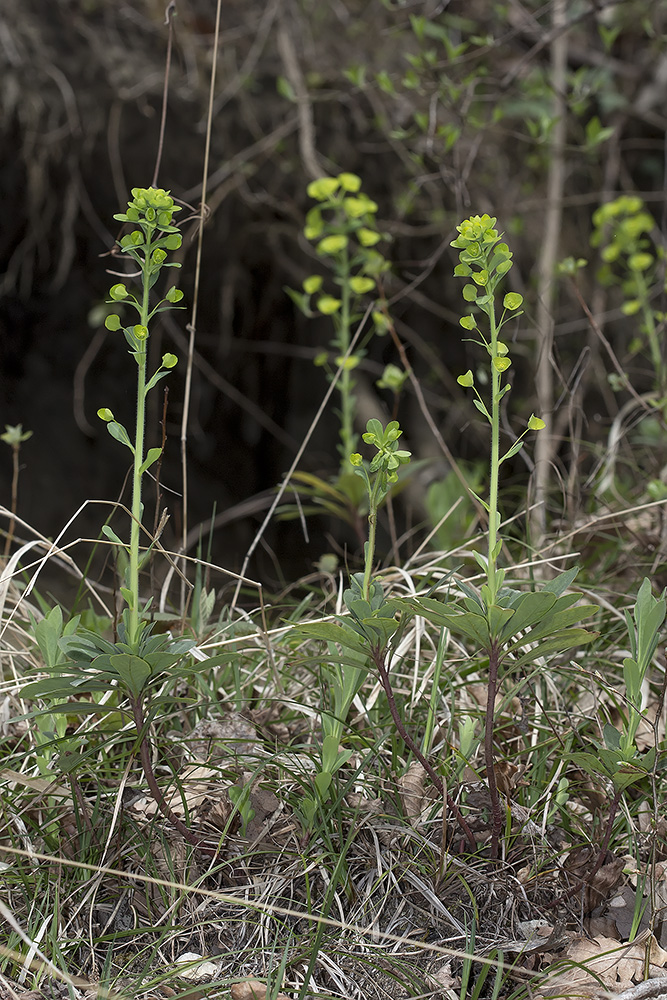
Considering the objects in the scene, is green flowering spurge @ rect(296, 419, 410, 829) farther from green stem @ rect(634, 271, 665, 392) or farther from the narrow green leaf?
green stem @ rect(634, 271, 665, 392)

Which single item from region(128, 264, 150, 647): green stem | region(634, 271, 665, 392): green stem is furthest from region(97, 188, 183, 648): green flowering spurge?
region(634, 271, 665, 392): green stem

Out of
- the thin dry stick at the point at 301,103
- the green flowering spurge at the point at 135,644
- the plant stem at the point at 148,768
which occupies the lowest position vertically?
the plant stem at the point at 148,768

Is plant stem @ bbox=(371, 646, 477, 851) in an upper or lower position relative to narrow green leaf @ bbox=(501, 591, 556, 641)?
lower

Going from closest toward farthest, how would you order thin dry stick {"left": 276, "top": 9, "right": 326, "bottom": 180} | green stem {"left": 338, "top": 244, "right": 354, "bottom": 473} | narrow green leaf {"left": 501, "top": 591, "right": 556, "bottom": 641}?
1. narrow green leaf {"left": 501, "top": 591, "right": 556, "bottom": 641}
2. green stem {"left": 338, "top": 244, "right": 354, "bottom": 473}
3. thin dry stick {"left": 276, "top": 9, "right": 326, "bottom": 180}

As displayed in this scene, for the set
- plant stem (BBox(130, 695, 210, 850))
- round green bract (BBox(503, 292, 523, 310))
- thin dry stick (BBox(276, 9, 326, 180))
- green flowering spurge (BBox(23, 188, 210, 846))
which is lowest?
plant stem (BBox(130, 695, 210, 850))

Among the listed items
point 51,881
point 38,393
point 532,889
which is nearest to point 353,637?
point 532,889

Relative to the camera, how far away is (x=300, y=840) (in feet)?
3.26

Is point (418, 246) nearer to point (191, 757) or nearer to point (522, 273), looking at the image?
point (522, 273)

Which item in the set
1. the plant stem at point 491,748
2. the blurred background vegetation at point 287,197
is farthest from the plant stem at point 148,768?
the blurred background vegetation at point 287,197

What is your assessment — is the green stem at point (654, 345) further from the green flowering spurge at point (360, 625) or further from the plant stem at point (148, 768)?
the plant stem at point (148, 768)

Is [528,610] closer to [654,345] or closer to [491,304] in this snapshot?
[491,304]

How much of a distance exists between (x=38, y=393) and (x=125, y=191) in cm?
129

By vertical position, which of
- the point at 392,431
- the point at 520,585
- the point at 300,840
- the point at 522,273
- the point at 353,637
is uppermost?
the point at 522,273

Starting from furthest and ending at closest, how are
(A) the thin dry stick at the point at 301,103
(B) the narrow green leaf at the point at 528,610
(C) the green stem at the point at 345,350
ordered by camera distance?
(A) the thin dry stick at the point at 301,103 < (C) the green stem at the point at 345,350 < (B) the narrow green leaf at the point at 528,610
